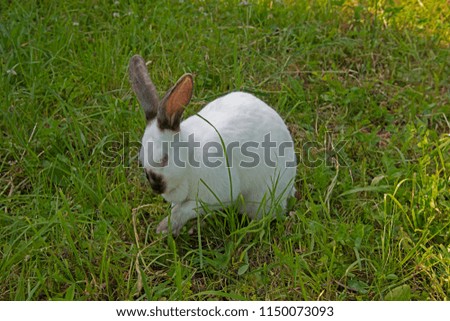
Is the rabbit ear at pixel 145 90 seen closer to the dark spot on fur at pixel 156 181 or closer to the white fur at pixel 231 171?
the white fur at pixel 231 171

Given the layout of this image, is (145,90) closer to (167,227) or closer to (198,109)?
(167,227)

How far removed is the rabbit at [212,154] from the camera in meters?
2.97

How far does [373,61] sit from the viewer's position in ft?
15.5

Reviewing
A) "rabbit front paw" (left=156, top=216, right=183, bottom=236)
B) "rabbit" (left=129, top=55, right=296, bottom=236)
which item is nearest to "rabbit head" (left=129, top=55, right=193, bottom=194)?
"rabbit" (left=129, top=55, right=296, bottom=236)

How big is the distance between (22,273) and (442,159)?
2.25 metres

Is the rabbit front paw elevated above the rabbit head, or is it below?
below

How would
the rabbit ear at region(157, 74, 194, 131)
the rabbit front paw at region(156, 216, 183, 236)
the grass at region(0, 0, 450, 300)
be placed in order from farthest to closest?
the rabbit front paw at region(156, 216, 183, 236), the grass at region(0, 0, 450, 300), the rabbit ear at region(157, 74, 194, 131)

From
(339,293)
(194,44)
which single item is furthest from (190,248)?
(194,44)

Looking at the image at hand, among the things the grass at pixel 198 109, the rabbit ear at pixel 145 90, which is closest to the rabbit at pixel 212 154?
the rabbit ear at pixel 145 90

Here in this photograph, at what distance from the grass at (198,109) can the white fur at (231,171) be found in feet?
0.41

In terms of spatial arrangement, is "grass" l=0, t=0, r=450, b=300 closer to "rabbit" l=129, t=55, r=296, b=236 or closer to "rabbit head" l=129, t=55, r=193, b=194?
"rabbit" l=129, t=55, r=296, b=236

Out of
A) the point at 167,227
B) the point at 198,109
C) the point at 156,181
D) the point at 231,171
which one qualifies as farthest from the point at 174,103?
the point at 198,109

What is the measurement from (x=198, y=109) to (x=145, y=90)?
1.12 m

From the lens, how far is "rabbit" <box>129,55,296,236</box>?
117 inches
